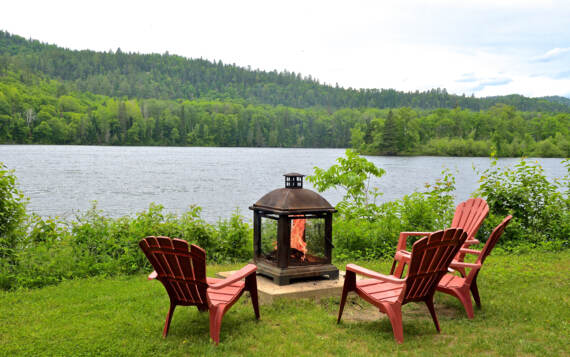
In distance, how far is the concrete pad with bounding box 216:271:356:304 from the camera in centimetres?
450

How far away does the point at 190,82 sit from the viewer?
12162 centimetres

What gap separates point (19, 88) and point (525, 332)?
93689 millimetres

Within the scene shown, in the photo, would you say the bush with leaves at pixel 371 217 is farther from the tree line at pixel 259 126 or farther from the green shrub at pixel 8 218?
the tree line at pixel 259 126

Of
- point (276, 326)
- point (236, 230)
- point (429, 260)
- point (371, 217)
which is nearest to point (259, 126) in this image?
point (371, 217)

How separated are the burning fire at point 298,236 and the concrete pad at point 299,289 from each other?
343 mm

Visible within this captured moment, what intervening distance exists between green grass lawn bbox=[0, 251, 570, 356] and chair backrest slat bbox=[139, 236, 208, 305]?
1.38ft

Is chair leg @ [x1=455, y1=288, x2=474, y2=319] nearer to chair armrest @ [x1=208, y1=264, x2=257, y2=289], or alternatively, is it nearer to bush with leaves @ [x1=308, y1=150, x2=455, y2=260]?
chair armrest @ [x1=208, y1=264, x2=257, y2=289]

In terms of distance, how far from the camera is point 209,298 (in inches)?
145

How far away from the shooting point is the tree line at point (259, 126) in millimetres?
64188

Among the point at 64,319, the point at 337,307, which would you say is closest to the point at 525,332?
the point at 337,307

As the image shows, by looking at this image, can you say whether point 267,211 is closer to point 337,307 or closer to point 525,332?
point 337,307

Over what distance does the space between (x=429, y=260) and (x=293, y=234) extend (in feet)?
5.51

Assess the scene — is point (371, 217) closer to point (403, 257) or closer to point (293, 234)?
point (403, 257)

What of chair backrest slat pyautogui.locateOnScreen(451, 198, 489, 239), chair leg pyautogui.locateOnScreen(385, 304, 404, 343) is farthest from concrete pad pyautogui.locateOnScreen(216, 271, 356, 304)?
chair backrest slat pyautogui.locateOnScreen(451, 198, 489, 239)
